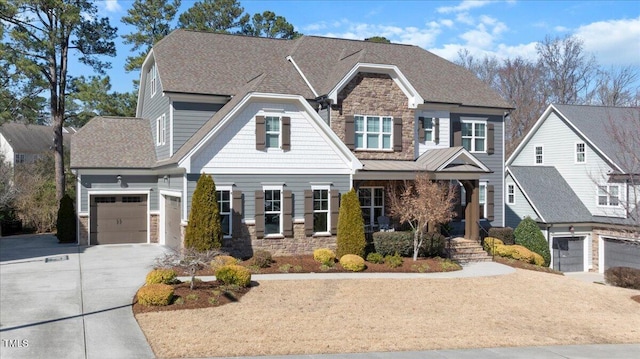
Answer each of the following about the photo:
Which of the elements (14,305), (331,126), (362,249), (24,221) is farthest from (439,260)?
(24,221)

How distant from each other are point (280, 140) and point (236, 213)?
10.9 feet

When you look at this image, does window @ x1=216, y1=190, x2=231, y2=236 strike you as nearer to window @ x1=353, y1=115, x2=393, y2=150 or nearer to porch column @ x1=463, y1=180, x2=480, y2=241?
window @ x1=353, y1=115, x2=393, y2=150

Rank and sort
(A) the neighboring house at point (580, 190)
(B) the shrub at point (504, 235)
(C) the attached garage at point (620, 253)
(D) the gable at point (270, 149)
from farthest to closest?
(A) the neighboring house at point (580, 190)
(C) the attached garage at point (620, 253)
(B) the shrub at point (504, 235)
(D) the gable at point (270, 149)

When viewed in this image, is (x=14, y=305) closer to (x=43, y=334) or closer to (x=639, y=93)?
(x=43, y=334)

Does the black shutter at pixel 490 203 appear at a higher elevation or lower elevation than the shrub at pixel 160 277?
higher

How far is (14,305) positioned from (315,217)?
11.5 metres

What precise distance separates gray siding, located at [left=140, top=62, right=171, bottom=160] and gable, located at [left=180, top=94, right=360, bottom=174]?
434cm

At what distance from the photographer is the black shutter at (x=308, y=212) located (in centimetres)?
2228

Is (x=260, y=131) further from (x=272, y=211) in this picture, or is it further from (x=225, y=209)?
(x=225, y=209)

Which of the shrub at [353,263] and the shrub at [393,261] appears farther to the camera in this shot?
the shrub at [393,261]

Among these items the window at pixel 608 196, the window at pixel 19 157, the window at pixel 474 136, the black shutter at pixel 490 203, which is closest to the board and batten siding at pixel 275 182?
the window at pixel 474 136

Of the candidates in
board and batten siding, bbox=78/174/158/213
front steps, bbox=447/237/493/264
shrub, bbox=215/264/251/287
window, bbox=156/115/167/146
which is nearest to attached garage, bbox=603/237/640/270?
front steps, bbox=447/237/493/264

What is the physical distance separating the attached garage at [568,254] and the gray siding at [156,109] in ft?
67.7

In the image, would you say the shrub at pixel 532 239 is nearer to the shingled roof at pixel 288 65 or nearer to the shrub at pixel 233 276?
the shingled roof at pixel 288 65
